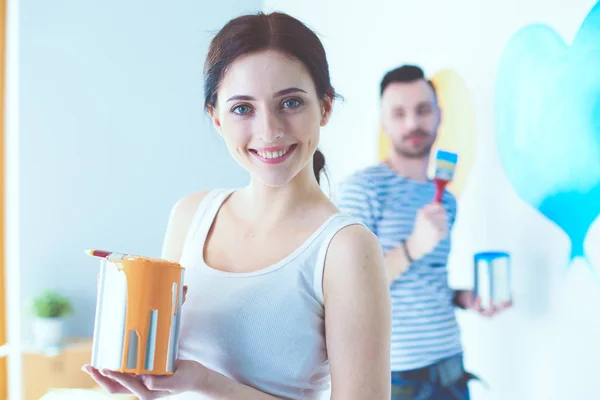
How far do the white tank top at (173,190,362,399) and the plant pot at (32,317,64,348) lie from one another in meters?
2.25

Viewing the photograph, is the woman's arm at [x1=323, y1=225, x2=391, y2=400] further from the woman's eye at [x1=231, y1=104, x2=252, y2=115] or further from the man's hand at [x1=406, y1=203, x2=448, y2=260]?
the man's hand at [x1=406, y1=203, x2=448, y2=260]

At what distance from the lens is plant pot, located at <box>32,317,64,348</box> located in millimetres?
A: 2803

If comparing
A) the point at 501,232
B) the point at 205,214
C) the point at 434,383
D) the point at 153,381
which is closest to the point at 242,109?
the point at 205,214

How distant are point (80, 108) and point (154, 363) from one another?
257 cm

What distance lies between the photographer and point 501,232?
180cm

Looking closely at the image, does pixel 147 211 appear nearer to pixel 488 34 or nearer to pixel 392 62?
pixel 392 62

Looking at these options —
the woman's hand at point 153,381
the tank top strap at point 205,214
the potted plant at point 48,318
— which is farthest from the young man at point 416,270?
the potted plant at point 48,318

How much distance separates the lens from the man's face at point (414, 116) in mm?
1956

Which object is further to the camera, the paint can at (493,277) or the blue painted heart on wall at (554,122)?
the paint can at (493,277)

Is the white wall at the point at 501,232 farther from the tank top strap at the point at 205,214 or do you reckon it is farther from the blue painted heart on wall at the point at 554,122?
the tank top strap at the point at 205,214

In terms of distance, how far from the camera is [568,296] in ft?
Answer: 5.25

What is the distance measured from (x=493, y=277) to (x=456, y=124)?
1.55 ft

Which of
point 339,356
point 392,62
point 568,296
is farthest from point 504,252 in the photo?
point 339,356

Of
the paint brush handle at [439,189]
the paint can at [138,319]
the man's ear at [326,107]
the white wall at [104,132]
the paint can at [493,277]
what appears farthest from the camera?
the white wall at [104,132]
